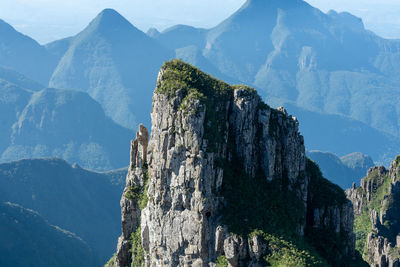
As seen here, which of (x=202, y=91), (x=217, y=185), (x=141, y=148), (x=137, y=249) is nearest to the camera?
(x=217, y=185)

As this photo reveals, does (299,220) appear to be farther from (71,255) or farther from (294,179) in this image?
(71,255)

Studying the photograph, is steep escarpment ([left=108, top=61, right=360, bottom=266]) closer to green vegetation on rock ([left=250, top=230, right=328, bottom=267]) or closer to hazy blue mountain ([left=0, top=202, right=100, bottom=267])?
green vegetation on rock ([left=250, top=230, right=328, bottom=267])

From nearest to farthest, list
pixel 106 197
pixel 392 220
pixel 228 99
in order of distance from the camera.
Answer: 1. pixel 228 99
2. pixel 392 220
3. pixel 106 197

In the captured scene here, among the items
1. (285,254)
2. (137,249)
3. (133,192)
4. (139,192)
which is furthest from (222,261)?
(133,192)

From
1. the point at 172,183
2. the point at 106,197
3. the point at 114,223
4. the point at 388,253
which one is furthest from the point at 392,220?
the point at 106,197

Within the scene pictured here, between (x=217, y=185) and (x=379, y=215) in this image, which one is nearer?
(x=217, y=185)

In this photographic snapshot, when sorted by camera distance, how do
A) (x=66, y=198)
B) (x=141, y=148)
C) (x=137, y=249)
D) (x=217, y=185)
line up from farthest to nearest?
(x=66, y=198) < (x=141, y=148) < (x=137, y=249) < (x=217, y=185)

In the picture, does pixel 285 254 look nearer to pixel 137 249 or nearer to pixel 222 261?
pixel 222 261
